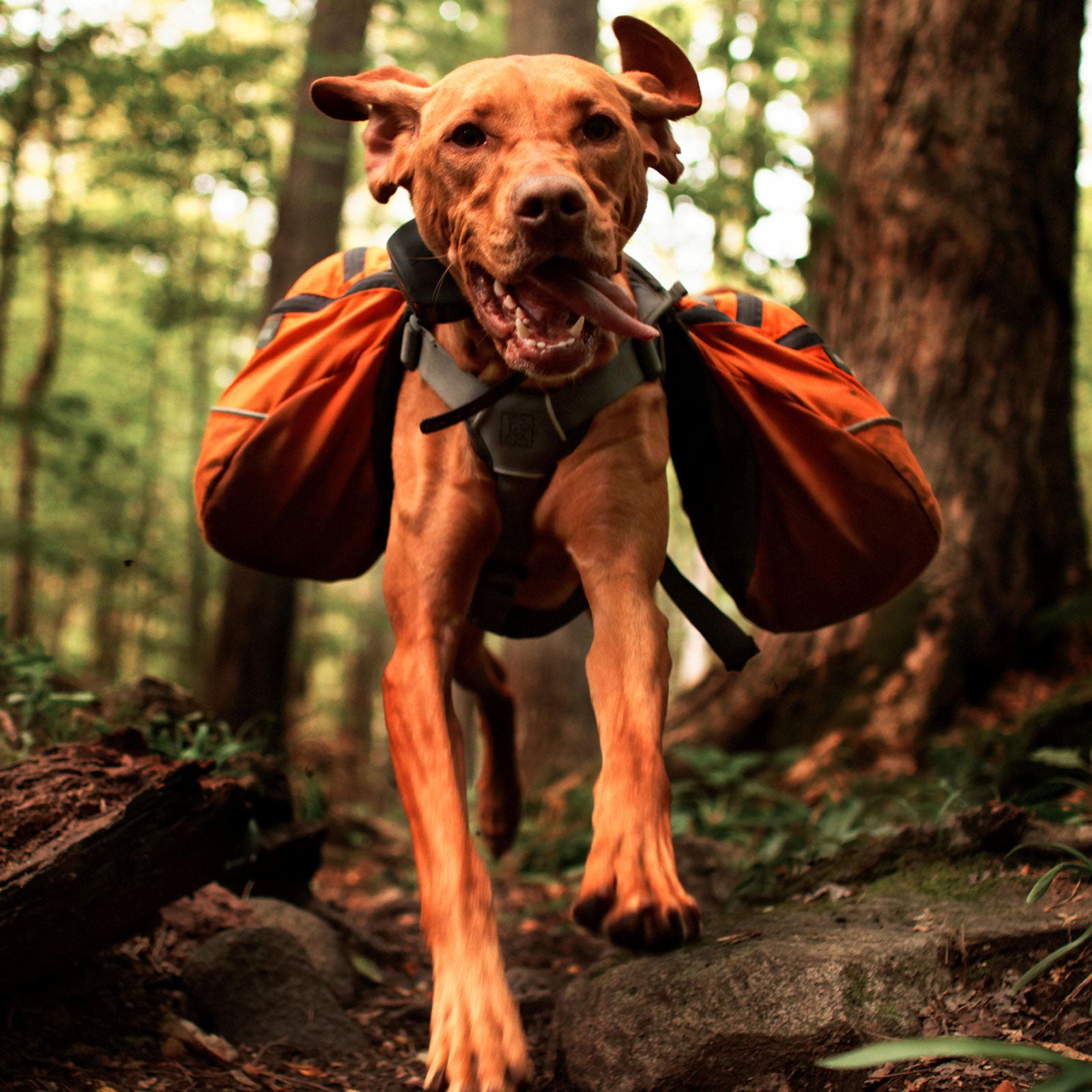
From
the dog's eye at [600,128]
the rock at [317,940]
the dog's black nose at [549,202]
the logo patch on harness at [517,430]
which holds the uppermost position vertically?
the dog's eye at [600,128]

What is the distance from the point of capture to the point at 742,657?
123 inches

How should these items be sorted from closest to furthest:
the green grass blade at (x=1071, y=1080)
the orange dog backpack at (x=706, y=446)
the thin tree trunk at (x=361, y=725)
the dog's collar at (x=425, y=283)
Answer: the green grass blade at (x=1071, y=1080), the dog's collar at (x=425, y=283), the orange dog backpack at (x=706, y=446), the thin tree trunk at (x=361, y=725)

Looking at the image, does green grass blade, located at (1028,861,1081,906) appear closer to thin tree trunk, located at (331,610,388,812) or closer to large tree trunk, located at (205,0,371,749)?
large tree trunk, located at (205,0,371,749)

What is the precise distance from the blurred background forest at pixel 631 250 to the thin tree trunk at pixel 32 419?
45 mm

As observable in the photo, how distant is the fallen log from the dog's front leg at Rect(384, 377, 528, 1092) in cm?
62

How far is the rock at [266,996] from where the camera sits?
2992mm

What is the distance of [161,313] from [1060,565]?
931 cm

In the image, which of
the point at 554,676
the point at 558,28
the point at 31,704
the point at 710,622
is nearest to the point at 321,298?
the point at 710,622

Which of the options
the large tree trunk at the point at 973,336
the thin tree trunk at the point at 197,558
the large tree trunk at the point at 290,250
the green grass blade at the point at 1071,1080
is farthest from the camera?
the thin tree trunk at the point at 197,558

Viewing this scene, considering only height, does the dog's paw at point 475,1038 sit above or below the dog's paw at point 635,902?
below

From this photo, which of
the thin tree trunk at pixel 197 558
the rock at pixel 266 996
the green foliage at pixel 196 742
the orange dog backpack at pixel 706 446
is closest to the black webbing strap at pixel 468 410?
the orange dog backpack at pixel 706 446

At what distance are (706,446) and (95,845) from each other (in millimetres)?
2252

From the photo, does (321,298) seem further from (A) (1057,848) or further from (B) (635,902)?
(A) (1057,848)

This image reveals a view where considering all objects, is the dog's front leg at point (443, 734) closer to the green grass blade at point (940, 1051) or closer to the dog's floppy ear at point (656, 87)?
the green grass blade at point (940, 1051)
